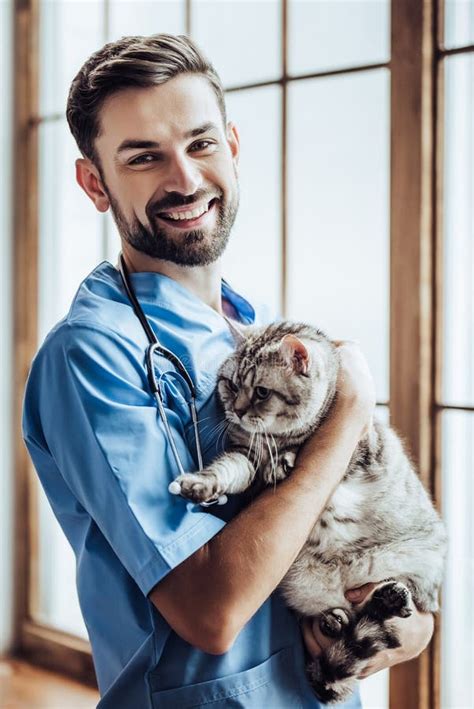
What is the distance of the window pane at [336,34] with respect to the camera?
1.87 m

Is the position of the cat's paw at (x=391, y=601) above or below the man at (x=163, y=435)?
below

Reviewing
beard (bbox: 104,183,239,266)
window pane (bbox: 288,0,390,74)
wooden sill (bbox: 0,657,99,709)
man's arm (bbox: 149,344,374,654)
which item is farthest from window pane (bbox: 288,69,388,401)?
wooden sill (bbox: 0,657,99,709)

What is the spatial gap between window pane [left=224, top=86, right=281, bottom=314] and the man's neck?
0.61 m

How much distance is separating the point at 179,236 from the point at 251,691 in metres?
0.72

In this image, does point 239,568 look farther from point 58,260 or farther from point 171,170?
point 58,260

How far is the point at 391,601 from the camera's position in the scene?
3.98 ft

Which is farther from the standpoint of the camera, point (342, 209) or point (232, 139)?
point (342, 209)

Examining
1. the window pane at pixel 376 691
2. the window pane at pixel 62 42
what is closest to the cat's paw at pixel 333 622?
the window pane at pixel 376 691

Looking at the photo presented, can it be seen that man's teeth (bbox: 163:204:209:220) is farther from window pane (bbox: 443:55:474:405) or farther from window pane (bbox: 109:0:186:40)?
window pane (bbox: 109:0:186:40)

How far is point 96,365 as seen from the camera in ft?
3.63

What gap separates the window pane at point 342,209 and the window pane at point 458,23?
175 mm

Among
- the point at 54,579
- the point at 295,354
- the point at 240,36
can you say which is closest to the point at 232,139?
the point at 295,354

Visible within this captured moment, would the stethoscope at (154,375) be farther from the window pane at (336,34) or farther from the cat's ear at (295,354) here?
the window pane at (336,34)

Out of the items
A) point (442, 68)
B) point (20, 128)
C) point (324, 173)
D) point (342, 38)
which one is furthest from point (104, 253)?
point (442, 68)
